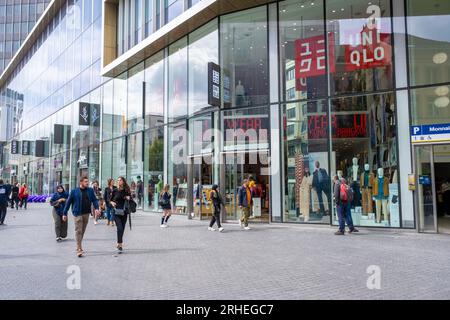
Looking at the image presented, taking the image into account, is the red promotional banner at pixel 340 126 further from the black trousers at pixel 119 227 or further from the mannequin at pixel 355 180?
the black trousers at pixel 119 227

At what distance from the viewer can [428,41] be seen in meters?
12.7

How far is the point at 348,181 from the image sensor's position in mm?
13555

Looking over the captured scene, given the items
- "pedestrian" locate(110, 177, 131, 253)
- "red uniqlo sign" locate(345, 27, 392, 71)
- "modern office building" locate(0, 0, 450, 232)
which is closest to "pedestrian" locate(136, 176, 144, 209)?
"modern office building" locate(0, 0, 450, 232)

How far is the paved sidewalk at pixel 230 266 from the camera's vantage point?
5.76m

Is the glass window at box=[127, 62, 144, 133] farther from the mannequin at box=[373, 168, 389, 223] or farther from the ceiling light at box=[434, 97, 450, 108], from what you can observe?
the ceiling light at box=[434, 97, 450, 108]

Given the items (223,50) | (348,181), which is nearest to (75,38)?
(223,50)

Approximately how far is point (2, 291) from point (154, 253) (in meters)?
3.62

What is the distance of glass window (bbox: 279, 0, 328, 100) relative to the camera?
47.5 feet

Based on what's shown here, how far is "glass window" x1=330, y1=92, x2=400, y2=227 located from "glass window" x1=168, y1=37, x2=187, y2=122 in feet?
25.9

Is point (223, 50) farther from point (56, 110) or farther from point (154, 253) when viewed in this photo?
point (56, 110)

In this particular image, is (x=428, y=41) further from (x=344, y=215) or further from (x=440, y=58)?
(x=344, y=215)

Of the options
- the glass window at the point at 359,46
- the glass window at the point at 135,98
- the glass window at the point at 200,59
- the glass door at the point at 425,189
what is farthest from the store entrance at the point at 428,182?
the glass window at the point at 135,98

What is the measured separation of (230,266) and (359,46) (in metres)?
9.92

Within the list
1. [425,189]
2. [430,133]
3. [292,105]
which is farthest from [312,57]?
[425,189]
